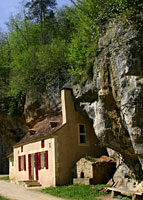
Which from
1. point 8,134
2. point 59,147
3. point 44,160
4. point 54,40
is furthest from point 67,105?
point 8,134

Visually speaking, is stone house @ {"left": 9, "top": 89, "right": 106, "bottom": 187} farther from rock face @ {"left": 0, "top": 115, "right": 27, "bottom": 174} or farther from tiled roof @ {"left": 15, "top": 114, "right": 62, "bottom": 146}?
rock face @ {"left": 0, "top": 115, "right": 27, "bottom": 174}

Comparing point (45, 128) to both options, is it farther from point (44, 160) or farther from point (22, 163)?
point (22, 163)

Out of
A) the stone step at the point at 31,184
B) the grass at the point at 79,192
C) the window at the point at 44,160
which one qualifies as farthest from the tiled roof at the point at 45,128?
the grass at the point at 79,192

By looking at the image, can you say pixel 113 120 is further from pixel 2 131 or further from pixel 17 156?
pixel 2 131

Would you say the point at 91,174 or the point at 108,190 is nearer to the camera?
the point at 108,190

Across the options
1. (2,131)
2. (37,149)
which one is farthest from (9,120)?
(37,149)

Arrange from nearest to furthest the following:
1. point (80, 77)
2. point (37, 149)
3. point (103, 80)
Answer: point (103, 80)
point (80, 77)
point (37, 149)

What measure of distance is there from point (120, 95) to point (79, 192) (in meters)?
5.91

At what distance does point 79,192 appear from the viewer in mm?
14562

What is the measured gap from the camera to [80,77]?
18672 mm

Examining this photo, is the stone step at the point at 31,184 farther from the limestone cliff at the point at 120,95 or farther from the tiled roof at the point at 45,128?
the limestone cliff at the point at 120,95

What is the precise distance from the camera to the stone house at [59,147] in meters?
18.2

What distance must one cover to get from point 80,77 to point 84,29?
11.6 ft

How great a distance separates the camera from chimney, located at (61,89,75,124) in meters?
19.5
